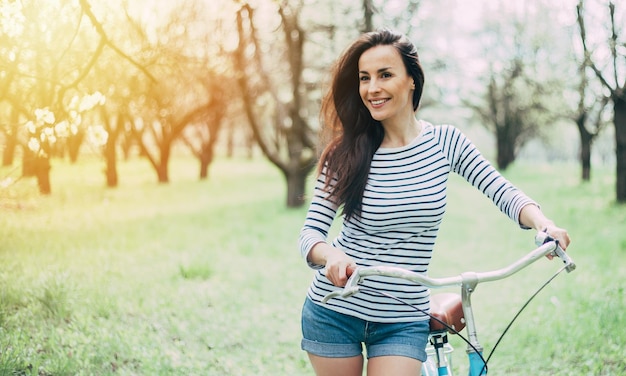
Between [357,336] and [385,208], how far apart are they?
1.71ft

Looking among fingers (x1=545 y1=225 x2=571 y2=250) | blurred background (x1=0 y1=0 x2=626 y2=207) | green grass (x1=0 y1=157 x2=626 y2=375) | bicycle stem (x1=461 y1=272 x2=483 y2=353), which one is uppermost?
blurred background (x1=0 y1=0 x2=626 y2=207)

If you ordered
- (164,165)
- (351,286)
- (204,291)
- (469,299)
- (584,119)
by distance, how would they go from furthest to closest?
1. (584,119)
2. (164,165)
3. (204,291)
4. (469,299)
5. (351,286)

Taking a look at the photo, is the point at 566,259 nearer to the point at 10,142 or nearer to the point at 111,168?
the point at 10,142

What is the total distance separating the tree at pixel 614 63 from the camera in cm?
1309

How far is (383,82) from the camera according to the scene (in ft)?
8.54

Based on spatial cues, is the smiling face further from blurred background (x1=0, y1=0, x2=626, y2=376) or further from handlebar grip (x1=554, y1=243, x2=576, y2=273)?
blurred background (x1=0, y1=0, x2=626, y2=376)

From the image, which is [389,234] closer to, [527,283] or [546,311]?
[546,311]

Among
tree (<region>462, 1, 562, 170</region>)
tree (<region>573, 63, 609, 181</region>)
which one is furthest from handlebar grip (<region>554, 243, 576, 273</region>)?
tree (<region>462, 1, 562, 170</region>)

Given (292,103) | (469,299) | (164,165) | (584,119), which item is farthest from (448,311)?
(584,119)

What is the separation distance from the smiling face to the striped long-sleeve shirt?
16 centimetres

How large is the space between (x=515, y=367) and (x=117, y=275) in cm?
452

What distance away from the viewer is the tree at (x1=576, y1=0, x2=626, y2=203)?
13.1 metres

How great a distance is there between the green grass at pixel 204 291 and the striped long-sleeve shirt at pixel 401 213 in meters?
2.78

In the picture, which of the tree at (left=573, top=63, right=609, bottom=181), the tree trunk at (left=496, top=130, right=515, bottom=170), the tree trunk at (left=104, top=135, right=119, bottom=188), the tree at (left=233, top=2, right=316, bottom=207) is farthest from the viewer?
the tree trunk at (left=496, top=130, right=515, bottom=170)
